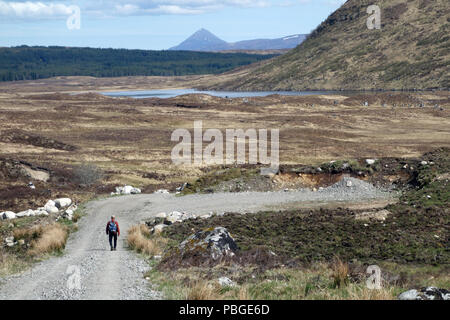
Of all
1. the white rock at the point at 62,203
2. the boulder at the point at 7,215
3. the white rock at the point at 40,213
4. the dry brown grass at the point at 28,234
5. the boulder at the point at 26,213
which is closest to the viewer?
the dry brown grass at the point at 28,234

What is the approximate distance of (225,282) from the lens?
485 inches

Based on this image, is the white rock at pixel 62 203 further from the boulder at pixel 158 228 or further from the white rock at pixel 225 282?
the white rock at pixel 225 282

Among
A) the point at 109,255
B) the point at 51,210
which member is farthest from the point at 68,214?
the point at 109,255

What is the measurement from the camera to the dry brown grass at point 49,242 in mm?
18281

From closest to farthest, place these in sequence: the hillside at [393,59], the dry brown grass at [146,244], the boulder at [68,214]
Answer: the dry brown grass at [146,244]
the boulder at [68,214]
the hillside at [393,59]

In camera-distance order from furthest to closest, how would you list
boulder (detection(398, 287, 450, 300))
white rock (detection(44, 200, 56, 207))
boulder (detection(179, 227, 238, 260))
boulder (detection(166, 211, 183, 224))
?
white rock (detection(44, 200, 56, 207)), boulder (detection(166, 211, 183, 224)), boulder (detection(179, 227, 238, 260)), boulder (detection(398, 287, 450, 300))

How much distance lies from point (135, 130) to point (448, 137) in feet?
138

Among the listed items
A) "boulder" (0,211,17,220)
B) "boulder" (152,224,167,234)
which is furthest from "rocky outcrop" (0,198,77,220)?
"boulder" (152,224,167,234)

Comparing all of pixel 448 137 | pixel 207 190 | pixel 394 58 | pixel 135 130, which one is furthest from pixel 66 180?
pixel 394 58

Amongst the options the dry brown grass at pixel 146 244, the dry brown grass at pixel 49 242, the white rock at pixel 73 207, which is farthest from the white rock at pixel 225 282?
the white rock at pixel 73 207

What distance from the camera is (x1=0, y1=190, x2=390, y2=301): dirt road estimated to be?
474 inches

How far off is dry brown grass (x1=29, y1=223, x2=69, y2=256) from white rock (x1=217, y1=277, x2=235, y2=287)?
813 cm

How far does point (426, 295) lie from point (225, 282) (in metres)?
4.44

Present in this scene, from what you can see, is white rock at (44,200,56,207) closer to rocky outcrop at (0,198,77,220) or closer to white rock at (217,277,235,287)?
rocky outcrop at (0,198,77,220)
